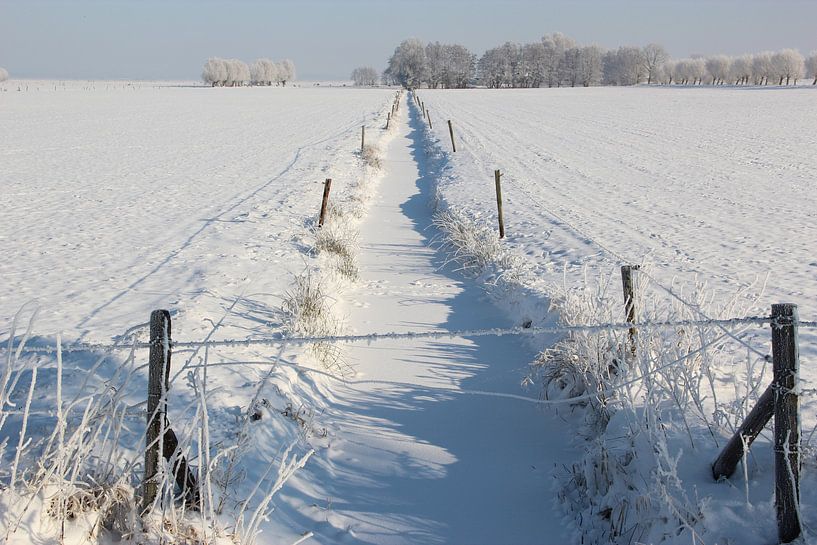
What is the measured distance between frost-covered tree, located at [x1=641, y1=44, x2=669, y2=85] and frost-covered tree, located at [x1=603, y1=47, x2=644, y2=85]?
1147 millimetres

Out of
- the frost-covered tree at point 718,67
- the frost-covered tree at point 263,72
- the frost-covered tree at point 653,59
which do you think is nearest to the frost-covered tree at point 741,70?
the frost-covered tree at point 718,67

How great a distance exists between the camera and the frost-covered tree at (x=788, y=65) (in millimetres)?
101938

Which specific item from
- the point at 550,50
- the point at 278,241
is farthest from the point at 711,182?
the point at 550,50

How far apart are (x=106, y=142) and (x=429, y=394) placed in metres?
27.6

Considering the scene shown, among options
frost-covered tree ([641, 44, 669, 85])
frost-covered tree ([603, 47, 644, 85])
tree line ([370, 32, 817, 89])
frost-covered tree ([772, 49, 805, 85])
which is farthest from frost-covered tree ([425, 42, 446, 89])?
frost-covered tree ([772, 49, 805, 85])

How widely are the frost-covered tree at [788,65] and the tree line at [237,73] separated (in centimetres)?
11193

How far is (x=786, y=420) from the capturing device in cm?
301

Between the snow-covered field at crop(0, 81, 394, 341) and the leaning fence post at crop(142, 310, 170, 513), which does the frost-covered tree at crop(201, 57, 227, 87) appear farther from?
the leaning fence post at crop(142, 310, 170, 513)

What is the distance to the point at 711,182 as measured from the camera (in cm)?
1750

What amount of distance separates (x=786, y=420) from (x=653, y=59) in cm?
16376

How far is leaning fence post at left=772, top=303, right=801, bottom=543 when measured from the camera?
117 inches

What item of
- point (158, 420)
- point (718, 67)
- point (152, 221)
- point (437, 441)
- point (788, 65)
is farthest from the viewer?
point (718, 67)

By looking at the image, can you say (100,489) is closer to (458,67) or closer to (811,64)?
(811,64)

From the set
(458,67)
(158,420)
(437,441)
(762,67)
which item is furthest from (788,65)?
(158,420)
